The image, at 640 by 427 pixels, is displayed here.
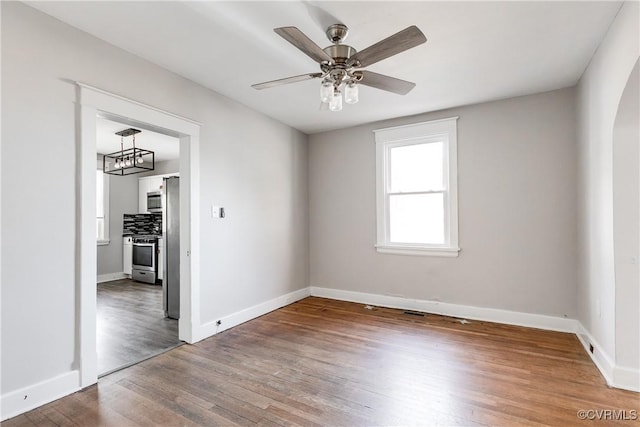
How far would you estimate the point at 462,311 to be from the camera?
3887 millimetres

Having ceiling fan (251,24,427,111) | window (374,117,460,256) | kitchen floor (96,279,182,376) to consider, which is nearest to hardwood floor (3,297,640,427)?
kitchen floor (96,279,182,376)

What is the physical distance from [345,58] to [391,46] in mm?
319

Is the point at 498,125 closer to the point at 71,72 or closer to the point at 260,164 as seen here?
the point at 260,164

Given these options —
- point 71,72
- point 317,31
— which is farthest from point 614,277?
point 71,72

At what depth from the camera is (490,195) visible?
148 inches

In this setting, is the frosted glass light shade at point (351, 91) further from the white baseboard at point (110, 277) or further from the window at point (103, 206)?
the white baseboard at point (110, 277)

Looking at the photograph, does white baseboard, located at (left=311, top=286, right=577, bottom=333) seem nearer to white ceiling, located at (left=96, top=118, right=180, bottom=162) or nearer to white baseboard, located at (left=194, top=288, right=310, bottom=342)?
white baseboard, located at (left=194, top=288, right=310, bottom=342)

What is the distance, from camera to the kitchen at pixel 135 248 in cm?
328

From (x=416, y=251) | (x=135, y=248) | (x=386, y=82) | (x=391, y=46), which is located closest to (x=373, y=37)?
(x=386, y=82)

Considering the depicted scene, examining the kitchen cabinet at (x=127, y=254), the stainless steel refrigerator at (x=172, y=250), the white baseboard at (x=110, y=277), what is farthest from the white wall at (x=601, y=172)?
the white baseboard at (x=110, y=277)

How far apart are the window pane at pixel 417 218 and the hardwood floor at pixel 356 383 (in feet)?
4.15

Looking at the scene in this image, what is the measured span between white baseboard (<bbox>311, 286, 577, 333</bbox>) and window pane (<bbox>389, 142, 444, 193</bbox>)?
1534 mm

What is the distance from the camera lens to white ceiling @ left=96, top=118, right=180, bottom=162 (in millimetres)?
4617
